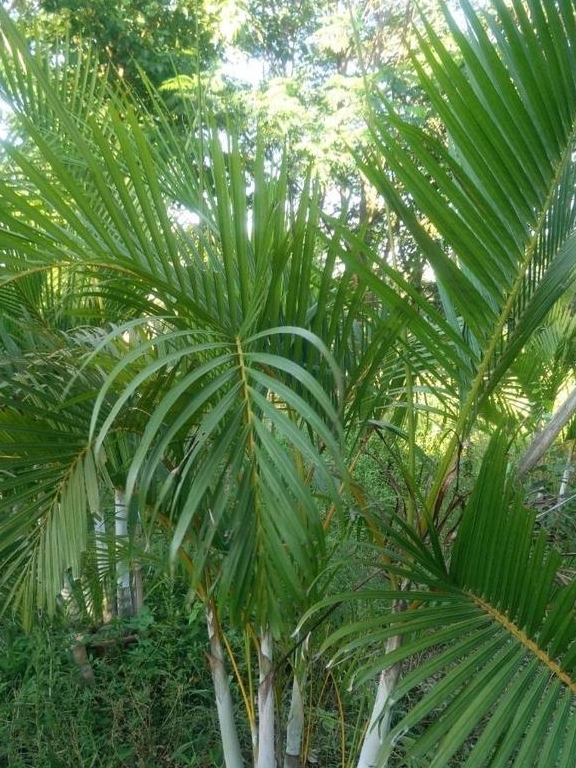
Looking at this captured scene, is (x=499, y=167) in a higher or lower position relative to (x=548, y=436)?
higher

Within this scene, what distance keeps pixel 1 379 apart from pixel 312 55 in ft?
21.0

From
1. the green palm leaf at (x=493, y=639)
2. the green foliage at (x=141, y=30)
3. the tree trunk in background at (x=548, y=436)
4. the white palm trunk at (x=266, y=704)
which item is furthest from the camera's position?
the green foliage at (x=141, y=30)

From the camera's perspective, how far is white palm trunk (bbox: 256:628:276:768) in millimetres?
1077

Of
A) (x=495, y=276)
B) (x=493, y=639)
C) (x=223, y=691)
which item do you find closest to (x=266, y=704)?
(x=223, y=691)

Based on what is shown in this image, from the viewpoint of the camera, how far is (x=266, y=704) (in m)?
1.11

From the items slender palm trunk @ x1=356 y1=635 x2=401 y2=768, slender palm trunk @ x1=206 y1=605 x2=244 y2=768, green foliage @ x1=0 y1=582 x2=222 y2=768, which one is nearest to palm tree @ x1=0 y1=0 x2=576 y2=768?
slender palm trunk @ x1=356 y1=635 x2=401 y2=768

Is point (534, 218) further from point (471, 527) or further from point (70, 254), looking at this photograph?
point (70, 254)

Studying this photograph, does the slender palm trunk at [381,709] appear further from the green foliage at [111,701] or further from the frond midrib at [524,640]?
the green foliage at [111,701]

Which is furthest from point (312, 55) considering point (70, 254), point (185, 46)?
point (70, 254)

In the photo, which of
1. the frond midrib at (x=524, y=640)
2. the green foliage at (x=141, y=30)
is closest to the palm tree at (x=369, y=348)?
the frond midrib at (x=524, y=640)

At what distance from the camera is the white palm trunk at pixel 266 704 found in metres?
1.08

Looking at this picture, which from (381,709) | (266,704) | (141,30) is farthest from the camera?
(141,30)

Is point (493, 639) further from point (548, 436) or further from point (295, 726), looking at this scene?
point (295, 726)

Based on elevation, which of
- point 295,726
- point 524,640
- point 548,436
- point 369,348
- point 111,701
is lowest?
point 111,701
